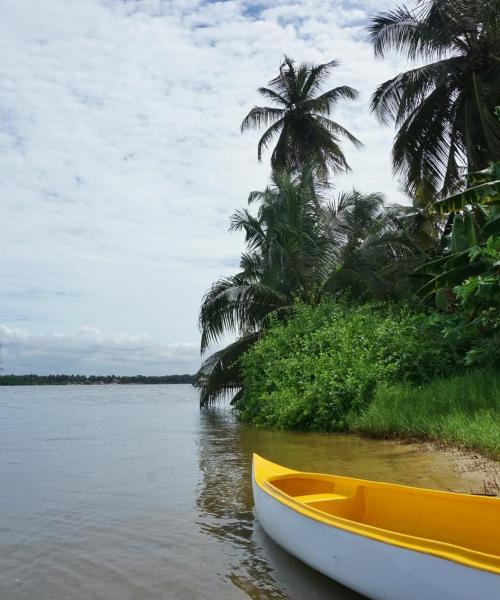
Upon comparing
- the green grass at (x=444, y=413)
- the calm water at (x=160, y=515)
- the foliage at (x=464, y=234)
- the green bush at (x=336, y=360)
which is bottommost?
the calm water at (x=160, y=515)

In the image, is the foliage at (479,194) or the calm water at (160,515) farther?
the foliage at (479,194)

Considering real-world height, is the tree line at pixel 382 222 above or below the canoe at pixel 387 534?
above

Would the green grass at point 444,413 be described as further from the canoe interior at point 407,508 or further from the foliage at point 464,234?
the canoe interior at point 407,508

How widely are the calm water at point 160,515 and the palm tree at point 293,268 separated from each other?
19.4ft

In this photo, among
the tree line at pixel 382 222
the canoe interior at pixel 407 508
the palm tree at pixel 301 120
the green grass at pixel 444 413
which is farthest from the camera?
the palm tree at pixel 301 120

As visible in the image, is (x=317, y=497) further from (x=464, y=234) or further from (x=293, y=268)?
(x=293, y=268)

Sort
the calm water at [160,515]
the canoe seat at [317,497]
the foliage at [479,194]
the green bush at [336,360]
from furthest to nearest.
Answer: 1. the green bush at [336,360]
2. the foliage at [479,194]
3. the canoe seat at [317,497]
4. the calm water at [160,515]

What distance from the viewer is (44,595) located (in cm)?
418

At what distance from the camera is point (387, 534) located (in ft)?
11.4

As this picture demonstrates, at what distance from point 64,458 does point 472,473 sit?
24.5 ft

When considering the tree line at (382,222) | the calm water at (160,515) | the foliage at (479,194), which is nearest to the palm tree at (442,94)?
the tree line at (382,222)

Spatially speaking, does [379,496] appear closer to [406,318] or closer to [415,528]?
[415,528]

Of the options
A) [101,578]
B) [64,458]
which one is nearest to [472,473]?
[101,578]

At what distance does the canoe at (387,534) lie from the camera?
3.07 m
